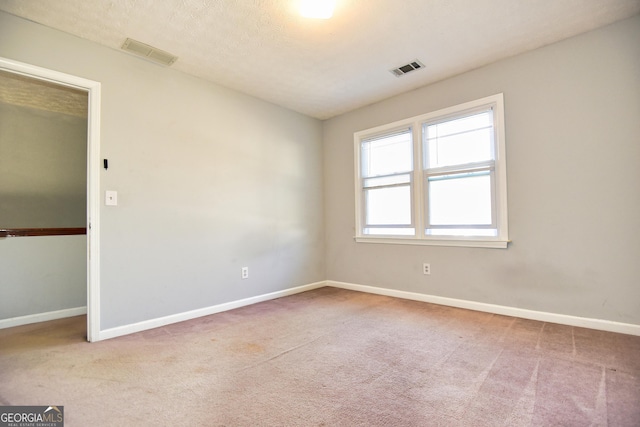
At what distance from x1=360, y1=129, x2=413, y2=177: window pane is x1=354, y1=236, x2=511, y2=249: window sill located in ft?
3.00

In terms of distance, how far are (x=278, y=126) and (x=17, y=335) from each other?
137 inches

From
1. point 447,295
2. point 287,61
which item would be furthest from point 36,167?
point 447,295

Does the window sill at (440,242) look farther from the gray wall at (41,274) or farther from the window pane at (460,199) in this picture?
the gray wall at (41,274)

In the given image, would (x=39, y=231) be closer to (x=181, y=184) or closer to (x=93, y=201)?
(x=93, y=201)

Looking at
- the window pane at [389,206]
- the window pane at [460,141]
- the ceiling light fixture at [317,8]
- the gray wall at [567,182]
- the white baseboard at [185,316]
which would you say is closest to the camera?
the ceiling light fixture at [317,8]

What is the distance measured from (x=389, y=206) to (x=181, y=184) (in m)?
2.60

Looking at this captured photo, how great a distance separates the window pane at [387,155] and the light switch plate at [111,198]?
3.02 m

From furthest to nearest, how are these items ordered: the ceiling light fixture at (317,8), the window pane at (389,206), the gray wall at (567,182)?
the window pane at (389,206)
the gray wall at (567,182)
the ceiling light fixture at (317,8)

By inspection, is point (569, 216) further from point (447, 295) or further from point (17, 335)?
point (17, 335)

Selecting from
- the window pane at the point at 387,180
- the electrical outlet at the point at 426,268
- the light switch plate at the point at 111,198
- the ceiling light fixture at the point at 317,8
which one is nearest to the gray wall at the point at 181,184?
the light switch plate at the point at 111,198

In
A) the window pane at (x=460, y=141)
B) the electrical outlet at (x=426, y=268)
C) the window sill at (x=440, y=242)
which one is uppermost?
the window pane at (x=460, y=141)

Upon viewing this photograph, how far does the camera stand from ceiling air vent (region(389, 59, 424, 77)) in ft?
10.00

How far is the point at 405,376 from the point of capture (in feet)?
6.03

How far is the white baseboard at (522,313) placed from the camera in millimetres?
2430
